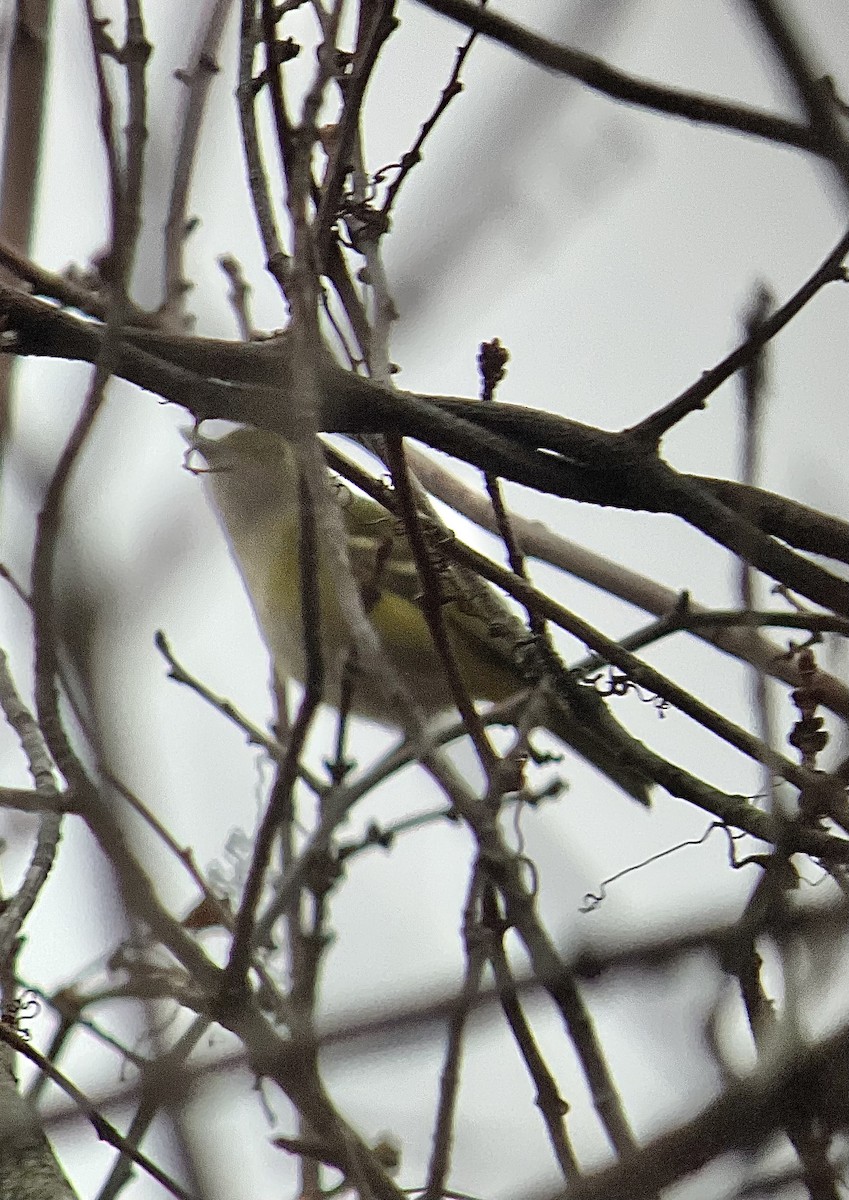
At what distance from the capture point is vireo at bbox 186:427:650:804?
4.06 m

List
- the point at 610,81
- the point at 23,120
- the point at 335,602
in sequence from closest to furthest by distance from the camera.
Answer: the point at 610,81
the point at 23,120
the point at 335,602

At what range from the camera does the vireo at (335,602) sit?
160 inches

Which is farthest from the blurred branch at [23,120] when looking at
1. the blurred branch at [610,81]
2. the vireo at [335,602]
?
the blurred branch at [610,81]

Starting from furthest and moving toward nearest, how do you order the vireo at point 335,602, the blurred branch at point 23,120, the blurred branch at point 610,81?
the vireo at point 335,602 → the blurred branch at point 23,120 → the blurred branch at point 610,81

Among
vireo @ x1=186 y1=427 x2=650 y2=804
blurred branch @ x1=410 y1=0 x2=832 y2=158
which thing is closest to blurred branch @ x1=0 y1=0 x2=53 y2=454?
vireo @ x1=186 y1=427 x2=650 y2=804

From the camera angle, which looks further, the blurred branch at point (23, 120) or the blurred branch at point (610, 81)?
the blurred branch at point (23, 120)

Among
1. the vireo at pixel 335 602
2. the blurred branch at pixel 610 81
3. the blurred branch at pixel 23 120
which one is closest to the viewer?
the blurred branch at pixel 610 81

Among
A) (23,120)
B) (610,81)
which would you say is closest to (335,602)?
(23,120)

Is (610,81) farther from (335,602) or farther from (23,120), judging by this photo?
(335,602)

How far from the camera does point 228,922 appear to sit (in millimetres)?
2084

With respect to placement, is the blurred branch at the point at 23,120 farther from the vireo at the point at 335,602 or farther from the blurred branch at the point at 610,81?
the blurred branch at the point at 610,81

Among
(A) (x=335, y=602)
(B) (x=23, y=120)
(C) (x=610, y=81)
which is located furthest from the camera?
(A) (x=335, y=602)

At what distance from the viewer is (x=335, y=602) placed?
4113 millimetres

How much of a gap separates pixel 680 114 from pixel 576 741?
2.60 meters
